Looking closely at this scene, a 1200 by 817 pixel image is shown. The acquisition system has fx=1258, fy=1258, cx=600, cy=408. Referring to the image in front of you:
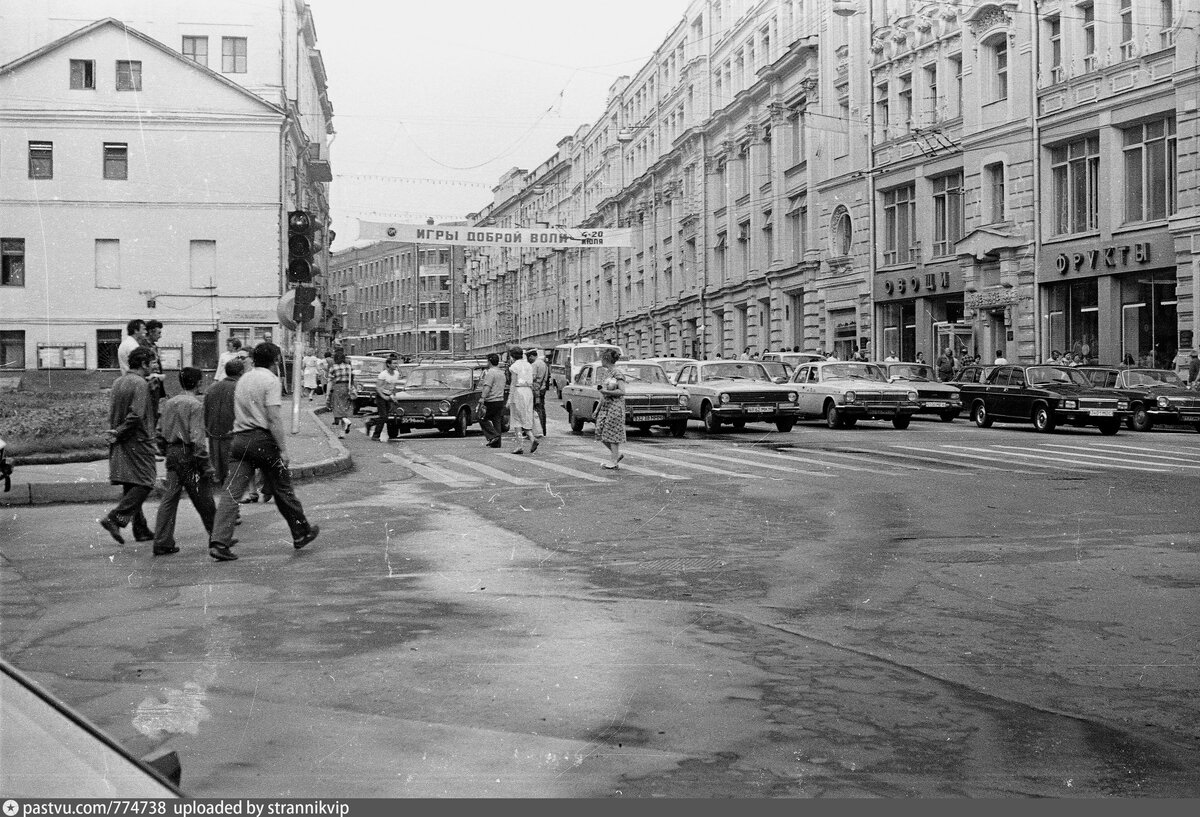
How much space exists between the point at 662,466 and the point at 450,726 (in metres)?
13.7

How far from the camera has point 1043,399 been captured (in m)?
27.1

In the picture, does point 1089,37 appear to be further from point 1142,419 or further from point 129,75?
point 129,75

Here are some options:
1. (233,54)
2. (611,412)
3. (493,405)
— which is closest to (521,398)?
(493,405)

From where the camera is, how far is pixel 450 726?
16.7ft

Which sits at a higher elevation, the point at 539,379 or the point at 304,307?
the point at 304,307

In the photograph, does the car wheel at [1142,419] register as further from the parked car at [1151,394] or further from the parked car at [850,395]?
the parked car at [850,395]

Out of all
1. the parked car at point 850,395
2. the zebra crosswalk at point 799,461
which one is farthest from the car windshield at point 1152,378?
the parked car at point 850,395

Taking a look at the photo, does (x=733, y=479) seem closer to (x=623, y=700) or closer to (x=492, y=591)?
(x=492, y=591)

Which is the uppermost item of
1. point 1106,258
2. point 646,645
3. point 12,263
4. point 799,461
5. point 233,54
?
point 233,54

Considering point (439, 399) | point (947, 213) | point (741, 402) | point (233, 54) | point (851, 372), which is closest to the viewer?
point (439, 399)

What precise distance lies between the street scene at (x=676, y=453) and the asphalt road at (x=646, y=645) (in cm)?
4

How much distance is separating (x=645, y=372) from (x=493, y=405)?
4.85m

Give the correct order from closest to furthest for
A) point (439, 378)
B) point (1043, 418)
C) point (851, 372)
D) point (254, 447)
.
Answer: point (254, 447), point (1043, 418), point (439, 378), point (851, 372)

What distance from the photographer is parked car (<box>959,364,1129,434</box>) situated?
26.0 meters
